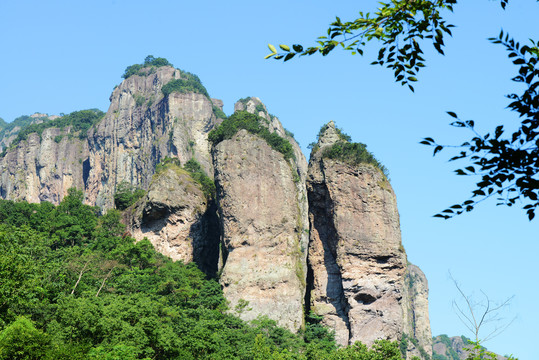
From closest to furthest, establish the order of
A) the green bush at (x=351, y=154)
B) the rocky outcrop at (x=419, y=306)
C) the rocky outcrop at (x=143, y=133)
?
the green bush at (x=351, y=154) < the rocky outcrop at (x=143, y=133) < the rocky outcrop at (x=419, y=306)

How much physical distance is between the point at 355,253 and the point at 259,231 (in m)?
6.89

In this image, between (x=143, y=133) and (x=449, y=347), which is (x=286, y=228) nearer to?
(x=143, y=133)

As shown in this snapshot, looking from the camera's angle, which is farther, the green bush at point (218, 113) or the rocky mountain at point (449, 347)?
the rocky mountain at point (449, 347)

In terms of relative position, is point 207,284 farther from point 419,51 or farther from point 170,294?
point 419,51

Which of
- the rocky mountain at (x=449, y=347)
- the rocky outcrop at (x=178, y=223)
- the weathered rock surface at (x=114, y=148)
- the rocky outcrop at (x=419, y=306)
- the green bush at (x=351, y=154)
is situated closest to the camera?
the green bush at (x=351, y=154)

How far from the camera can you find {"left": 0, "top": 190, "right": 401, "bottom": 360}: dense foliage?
29.5 metres

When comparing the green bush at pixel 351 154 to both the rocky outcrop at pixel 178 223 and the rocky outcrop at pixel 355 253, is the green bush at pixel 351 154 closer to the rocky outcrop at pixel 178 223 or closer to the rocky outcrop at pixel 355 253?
the rocky outcrop at pixel 355 253

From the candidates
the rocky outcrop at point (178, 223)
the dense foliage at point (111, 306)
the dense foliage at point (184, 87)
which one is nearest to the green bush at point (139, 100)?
the dense foliage at point (184, 87)

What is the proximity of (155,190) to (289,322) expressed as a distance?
17.3 metres

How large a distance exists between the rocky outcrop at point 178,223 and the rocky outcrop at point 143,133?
33.4m

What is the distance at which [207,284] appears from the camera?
47844 mm

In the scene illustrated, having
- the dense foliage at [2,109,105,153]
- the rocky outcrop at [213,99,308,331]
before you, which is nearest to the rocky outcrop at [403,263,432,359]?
the dense foliage at [2,109,105,153]

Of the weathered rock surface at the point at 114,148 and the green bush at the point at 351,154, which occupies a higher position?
the weathered rock surface at the point at 114,148

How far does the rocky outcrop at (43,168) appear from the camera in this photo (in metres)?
106
